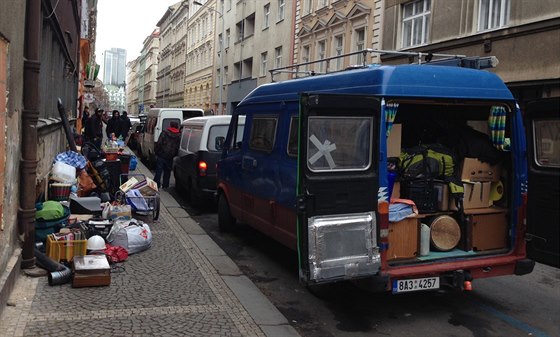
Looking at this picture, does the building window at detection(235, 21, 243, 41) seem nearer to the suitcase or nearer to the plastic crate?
the plastic crate

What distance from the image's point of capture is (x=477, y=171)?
6000 millimetres

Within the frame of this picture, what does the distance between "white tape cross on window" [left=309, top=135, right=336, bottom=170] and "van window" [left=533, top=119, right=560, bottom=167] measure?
6.35 ft

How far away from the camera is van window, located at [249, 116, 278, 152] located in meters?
7.02

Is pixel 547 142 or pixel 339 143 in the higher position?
pixel 547 142

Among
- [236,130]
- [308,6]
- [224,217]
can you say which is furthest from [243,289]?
[308,6]

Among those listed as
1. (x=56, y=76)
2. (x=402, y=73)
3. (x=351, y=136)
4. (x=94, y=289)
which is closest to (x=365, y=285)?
(x=351, y=136)

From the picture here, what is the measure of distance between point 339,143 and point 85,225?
3991mm

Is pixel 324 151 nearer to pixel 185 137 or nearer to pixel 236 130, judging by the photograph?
pixel 236 130

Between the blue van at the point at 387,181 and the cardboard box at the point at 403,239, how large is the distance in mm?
10

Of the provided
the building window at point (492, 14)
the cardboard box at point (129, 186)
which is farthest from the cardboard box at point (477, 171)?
the building window at point (492, 14)

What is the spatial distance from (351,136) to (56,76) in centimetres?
897

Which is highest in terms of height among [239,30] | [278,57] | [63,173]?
[239,30]

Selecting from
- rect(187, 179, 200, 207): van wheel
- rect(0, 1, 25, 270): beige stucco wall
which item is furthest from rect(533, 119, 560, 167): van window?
rect(187, 179, 200, 207): van wheel

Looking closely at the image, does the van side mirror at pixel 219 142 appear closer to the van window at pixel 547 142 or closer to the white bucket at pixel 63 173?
the white bucket at pixel 63 173
